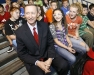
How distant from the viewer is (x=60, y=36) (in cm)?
290

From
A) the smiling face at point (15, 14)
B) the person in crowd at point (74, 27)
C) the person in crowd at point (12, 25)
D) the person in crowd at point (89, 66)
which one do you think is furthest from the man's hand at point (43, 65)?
the smiling face at point (15, 14)

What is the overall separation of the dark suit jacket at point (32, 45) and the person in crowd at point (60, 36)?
42 cm

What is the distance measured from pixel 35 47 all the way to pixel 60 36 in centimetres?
87

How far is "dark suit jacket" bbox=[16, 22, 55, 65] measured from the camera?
2115mm

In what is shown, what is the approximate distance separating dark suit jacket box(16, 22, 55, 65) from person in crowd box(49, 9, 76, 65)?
42 cm

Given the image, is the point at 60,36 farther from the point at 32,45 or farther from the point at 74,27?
the point at 32,45

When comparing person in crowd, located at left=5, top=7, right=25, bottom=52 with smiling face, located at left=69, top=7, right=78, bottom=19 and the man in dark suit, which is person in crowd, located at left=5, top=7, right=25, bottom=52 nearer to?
the man in dark suit

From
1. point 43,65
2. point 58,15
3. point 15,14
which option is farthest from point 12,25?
point 43,65

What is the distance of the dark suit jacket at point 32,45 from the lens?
2.12 metres

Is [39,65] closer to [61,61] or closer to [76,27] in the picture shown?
[61,61]

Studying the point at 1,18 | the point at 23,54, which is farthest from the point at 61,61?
the point at 1,18

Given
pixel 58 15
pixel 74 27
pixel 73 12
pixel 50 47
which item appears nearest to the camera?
pixel 50 47

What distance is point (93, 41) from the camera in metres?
3.72

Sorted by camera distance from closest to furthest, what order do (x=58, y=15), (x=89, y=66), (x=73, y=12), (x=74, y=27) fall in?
(x=89, y=66) → (x=58, y=15) → (x=73, y=12) → (x=74, y=27)
